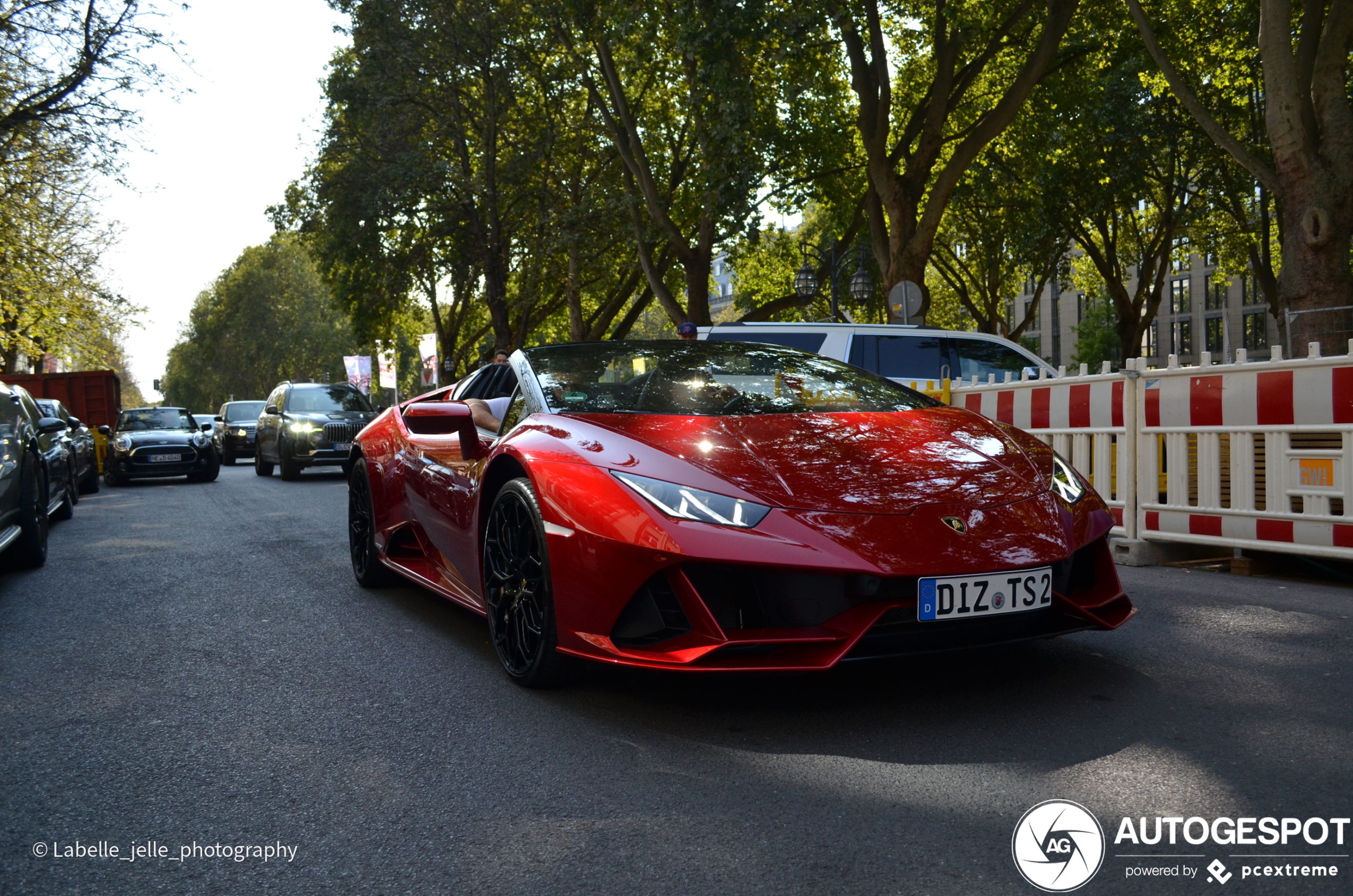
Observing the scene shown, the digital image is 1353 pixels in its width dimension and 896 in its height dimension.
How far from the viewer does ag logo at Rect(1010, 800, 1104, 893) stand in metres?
2.35

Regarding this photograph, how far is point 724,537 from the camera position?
10.8 feet

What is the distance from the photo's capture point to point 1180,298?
194 feet

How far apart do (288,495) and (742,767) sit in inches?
501

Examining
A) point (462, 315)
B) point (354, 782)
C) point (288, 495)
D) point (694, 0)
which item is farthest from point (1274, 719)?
point (462, 315)

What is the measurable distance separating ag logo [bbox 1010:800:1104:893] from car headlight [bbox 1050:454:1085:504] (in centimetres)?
137

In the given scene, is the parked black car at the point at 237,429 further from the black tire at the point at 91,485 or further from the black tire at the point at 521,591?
the black tire at the point at 521,591

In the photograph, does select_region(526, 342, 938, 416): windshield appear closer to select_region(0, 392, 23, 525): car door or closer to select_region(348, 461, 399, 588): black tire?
select_region(348, 461, 399, 588): black tire

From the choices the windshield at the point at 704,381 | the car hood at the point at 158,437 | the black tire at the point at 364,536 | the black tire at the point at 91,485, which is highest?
the windshield at the point at 704,381

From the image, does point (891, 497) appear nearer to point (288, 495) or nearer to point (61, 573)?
point (61, 573)

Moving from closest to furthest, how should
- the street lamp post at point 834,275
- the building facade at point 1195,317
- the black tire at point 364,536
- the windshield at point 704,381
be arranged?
the windshield at point 704,381
the black tire at point 364,536
the street lamp post at point 834,275
the building facade at point 1195,317

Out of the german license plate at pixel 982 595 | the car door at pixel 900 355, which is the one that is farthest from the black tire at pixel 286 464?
the german license plate at pixel 982 595

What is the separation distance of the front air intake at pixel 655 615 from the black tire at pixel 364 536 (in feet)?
9.99

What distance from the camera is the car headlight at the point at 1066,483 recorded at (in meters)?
3.87

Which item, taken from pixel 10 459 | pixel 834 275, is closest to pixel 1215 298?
pixel 834 275
